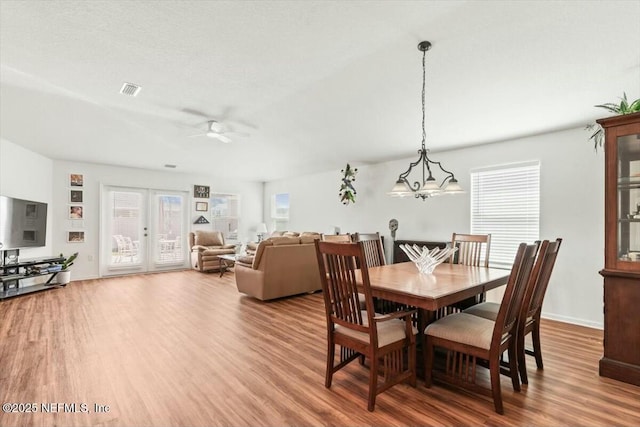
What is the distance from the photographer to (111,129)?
5195mm

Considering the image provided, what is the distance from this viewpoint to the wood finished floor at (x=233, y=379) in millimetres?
1964

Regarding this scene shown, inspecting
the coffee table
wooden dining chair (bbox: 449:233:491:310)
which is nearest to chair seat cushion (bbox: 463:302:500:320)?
wooden dining chair (bbox: 449:233:491:310)

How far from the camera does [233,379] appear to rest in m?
2.43

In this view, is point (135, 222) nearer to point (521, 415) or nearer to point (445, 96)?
point (445, 96)

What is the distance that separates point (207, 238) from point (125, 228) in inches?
69.5

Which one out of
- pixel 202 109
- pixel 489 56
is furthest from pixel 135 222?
pixel 489 56

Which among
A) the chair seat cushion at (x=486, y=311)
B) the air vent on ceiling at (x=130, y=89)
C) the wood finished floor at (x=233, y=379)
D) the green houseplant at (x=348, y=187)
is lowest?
the wood finished floor at (x=233, y=379)

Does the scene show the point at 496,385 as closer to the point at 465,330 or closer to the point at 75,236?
the point at 465,330

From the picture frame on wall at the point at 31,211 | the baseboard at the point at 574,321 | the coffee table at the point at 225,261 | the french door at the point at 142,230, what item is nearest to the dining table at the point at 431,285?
the baseboard at the point at 574,321

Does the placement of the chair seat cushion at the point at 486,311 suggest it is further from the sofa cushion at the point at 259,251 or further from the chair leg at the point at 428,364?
the sofa cushion at the point at 259,251

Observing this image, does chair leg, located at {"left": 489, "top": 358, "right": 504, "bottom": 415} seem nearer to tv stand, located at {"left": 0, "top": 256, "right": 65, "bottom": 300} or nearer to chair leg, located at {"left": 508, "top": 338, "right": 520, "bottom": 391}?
chair leg, located at {"left": 508, "top": 338, "right": 520, "bottom": 391}

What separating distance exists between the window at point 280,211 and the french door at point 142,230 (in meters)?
2.33

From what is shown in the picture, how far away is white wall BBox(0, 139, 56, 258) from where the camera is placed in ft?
15.9

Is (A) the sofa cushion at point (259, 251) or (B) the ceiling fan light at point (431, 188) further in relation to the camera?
(A) the sofa cushion at point (259, 251)
